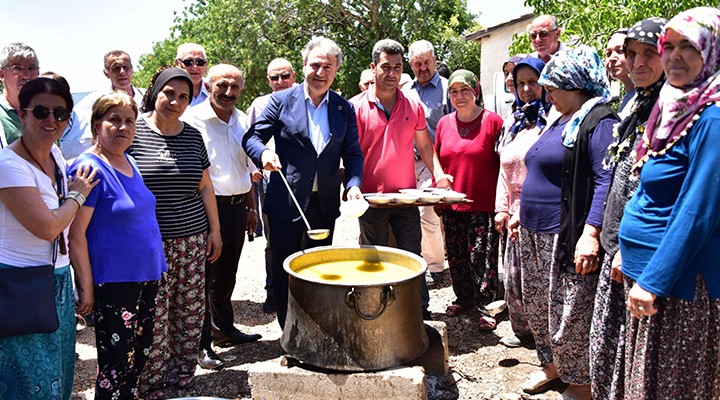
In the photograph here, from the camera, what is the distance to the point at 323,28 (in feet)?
64.2

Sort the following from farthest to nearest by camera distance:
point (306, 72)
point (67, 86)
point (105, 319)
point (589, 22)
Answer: point (589, 22) → point (306, 72) → point (105, 319) → point (67, 86)

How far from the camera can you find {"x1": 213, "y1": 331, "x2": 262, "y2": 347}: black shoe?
454cm

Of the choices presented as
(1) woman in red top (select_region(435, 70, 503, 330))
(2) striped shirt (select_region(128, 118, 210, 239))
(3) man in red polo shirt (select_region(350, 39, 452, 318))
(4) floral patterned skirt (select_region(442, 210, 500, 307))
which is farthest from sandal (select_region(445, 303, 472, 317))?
(2) striped shirt (select_region(128, 118, 210, 239))

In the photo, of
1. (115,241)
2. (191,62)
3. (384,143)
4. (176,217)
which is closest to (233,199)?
(176,217)

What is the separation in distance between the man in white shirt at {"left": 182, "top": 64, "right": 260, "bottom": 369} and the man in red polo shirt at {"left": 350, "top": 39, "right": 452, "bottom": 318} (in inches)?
38.0

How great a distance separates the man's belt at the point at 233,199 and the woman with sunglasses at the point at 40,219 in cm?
144

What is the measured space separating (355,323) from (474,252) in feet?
7.05

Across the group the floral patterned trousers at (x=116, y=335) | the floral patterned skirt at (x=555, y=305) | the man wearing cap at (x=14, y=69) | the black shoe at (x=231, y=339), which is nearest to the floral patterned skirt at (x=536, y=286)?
the floral patterned skirt at (x=555, y=305)

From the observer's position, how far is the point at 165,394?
3652 mm

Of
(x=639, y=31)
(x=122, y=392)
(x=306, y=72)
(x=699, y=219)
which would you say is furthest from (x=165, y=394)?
(x=639, y=31)

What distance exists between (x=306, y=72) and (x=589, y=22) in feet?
11.7

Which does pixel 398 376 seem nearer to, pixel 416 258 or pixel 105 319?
pixel 416 258

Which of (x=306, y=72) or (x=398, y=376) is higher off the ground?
(x=306, y=72)

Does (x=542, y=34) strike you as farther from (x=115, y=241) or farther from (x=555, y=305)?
(x=115, y=241)
